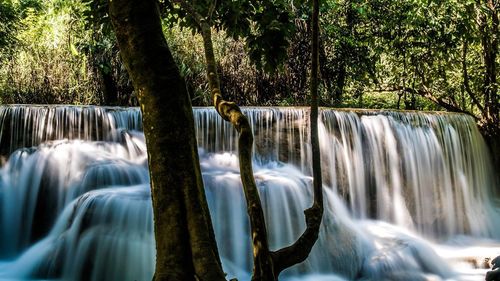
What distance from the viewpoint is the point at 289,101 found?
13.3 meters

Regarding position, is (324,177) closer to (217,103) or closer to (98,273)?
(98,273)

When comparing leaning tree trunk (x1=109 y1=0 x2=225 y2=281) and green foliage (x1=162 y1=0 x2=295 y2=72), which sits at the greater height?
green foliage (x1=162 y1=0 x2=295 y2=72)

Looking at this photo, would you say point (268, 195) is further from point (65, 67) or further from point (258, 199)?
point (65, 67)

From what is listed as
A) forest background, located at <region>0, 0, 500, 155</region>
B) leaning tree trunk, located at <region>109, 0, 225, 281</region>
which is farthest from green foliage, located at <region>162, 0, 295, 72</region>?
forest background, located at <region>0, 0, 500, 155</region>

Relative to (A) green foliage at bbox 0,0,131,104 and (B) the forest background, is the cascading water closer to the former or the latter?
(B) the forest background

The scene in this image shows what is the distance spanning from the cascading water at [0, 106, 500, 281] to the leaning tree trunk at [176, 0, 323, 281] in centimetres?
394

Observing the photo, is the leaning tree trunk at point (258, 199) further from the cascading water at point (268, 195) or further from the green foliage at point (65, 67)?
the green foliage at point (65, 67)

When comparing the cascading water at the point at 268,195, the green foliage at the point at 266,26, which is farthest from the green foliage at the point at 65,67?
the green foliage at the point at 266,26

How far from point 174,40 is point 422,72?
22.1ft

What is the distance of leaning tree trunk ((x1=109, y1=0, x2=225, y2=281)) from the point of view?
2.53 metres

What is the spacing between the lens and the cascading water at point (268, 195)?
6.89 m

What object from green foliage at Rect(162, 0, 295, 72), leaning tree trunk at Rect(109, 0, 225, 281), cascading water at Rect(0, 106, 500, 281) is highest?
green foliage at Rect(162, 0, 295, 72)

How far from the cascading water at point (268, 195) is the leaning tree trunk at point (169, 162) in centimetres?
407

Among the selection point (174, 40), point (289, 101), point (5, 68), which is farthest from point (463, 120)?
point (5, 68)
